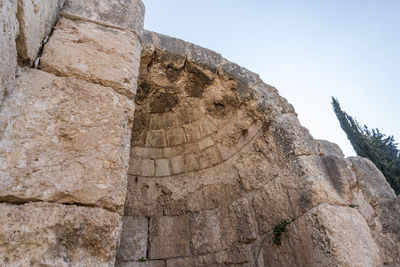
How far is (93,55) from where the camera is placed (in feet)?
5.49

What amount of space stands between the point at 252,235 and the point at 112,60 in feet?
7.01

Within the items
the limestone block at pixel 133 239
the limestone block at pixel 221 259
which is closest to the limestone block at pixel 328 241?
the limestone block at pixel 221 259

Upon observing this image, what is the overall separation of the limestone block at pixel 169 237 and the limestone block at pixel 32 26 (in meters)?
2.31

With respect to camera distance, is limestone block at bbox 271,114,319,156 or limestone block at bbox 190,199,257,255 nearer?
limestone block at bbox 271,114,319,156

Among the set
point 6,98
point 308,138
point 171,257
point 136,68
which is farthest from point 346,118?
point 6,98

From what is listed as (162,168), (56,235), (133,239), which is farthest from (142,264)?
(56,235)

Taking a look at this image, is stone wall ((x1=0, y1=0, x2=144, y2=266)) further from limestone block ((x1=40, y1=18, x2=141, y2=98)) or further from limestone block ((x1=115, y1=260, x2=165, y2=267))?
limestone block ((x1=115, y1=260, x2=165, y2=267))

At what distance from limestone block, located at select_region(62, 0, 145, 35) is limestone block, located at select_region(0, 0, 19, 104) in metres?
→ 0.76

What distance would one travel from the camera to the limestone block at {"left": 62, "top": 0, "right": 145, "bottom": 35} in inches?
76.6

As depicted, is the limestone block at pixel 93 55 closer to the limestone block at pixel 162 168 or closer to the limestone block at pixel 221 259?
the limestone block at pixel 162 168

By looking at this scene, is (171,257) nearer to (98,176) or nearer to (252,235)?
(252,235)

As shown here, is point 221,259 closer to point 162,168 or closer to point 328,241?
point 328,241

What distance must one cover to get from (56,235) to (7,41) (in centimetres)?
89

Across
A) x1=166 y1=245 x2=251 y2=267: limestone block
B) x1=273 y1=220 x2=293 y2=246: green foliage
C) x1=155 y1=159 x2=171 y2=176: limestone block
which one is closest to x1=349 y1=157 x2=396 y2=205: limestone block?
x1=273 y1=220 x2=293 y2=246: green foliage
